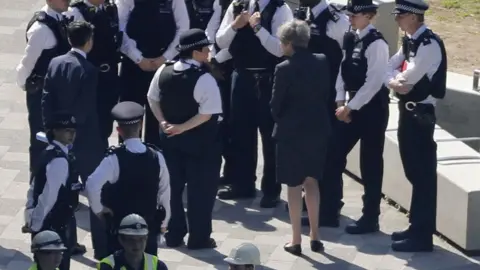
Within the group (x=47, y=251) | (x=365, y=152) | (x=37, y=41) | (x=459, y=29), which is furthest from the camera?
(x=459, y=29)

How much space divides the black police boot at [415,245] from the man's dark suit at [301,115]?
0.91 m

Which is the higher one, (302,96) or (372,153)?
(302,96)

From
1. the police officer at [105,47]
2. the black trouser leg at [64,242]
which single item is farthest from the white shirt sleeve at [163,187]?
the police officer at [105,47]

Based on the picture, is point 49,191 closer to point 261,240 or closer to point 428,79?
point 261,240

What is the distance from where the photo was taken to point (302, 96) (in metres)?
9.65

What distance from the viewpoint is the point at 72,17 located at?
10547 mm

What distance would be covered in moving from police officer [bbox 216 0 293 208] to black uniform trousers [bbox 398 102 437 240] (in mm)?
1290

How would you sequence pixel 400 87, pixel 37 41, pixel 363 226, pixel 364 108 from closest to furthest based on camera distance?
pixel 400 87 < pixel 364 108 < pixel 37 41 < pixel 363 226

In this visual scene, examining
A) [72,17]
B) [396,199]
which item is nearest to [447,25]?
[396,199]

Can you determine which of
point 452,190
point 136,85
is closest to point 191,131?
point 136,85

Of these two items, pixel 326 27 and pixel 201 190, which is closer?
pixel 201 190

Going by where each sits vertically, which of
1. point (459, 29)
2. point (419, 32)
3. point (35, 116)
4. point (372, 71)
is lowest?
point (459, 29)

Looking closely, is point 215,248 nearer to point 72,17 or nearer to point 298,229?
point 298,229

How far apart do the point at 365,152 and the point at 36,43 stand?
2782 mm
